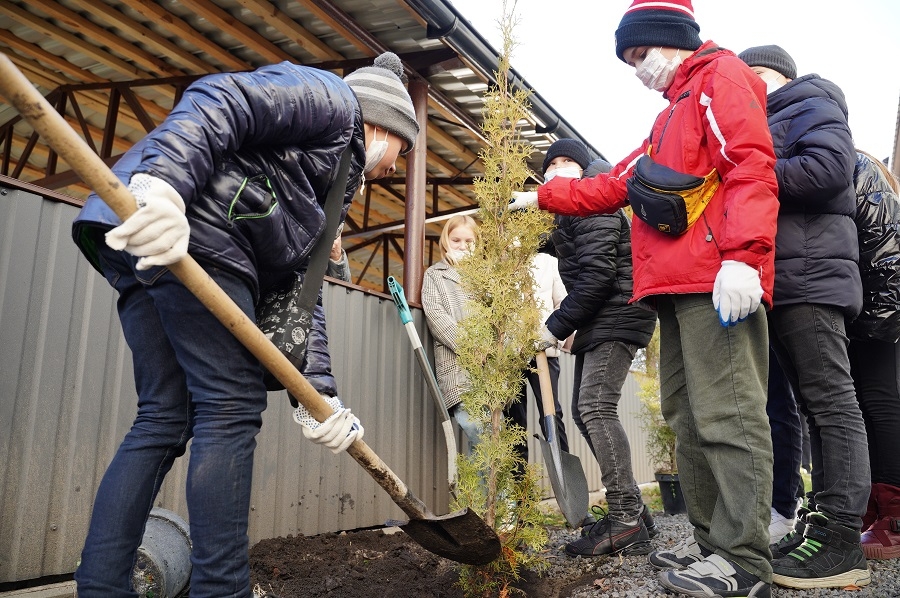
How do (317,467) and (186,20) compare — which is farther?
(186,20)

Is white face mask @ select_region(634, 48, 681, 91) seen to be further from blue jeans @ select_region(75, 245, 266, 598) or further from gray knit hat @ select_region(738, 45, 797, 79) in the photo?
blue jeans @ select_region(75, 245, 266, 598)

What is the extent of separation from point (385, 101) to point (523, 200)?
3.61 feet

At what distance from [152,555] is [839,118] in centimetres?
311

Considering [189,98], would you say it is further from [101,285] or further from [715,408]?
[715,408]

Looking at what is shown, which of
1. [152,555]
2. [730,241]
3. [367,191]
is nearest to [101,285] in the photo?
[152,555]

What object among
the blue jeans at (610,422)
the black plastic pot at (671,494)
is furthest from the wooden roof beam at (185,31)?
the black plastic pot at (671,494)

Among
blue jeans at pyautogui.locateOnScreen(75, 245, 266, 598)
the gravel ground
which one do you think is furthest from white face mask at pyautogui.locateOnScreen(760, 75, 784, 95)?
blue jeans at pyautogui.locateOnScreen(75, 245, 266, 598)

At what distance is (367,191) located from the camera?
954cm

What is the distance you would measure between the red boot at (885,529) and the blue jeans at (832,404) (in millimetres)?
654

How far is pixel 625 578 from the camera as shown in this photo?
283cm

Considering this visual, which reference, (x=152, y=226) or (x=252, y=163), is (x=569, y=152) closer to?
(x=252, y=163)

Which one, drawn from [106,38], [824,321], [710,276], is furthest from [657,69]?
[106,38]

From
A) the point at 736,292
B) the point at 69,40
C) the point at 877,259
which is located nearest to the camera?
the point at 736,292

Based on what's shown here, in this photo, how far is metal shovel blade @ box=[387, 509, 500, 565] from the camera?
239cm
